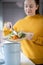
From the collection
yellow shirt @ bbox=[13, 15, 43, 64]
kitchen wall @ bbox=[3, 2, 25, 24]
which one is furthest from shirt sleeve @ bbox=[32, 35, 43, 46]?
kitchen wall @ bbox=[3, 2, 25, 24]

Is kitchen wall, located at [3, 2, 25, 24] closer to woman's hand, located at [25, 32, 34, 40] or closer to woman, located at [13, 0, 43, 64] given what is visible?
woman, located at [13, 0, 43, 64]

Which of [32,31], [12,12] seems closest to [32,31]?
[32,31]

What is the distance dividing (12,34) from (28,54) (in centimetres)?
22

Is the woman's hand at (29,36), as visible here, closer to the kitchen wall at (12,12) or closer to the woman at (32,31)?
the woman at (32,31)

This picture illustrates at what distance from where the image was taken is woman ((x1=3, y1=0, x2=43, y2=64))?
1222 millimetres

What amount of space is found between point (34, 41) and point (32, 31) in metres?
0.07

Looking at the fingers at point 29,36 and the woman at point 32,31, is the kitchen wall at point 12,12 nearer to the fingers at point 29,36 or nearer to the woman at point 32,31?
the woman at point 32,31

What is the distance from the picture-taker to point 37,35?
4.02ft

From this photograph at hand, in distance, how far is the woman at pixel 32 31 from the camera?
1222 millimetres

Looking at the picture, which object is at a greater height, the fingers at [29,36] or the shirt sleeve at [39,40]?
the fingers at [29,36]

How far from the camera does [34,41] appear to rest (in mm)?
1229

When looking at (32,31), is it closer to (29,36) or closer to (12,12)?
(29,36)

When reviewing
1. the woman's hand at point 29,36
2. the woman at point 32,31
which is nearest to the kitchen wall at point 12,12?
the woman at point 32,31

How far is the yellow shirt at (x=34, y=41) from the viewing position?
4.01 ft
